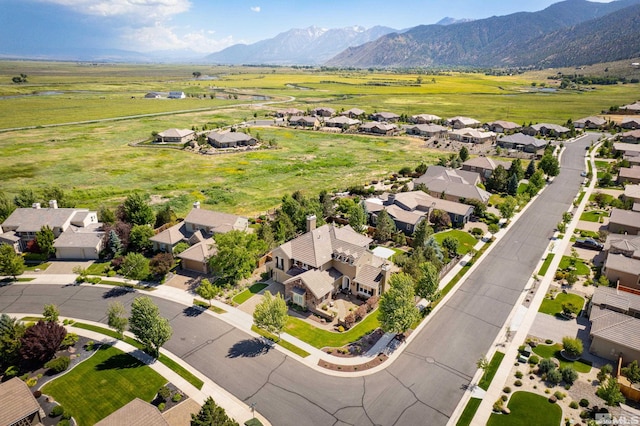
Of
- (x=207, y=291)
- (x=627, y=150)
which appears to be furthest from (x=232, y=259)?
(x=627, y=150)

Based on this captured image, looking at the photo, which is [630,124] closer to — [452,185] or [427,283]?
[452,185]

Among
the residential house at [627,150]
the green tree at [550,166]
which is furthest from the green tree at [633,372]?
the residential house at [627,150]

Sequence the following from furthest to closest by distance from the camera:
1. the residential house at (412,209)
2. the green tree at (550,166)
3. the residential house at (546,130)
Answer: the residential house at (546,130) → the green tree at (550,166) → the residential house at (412,209)

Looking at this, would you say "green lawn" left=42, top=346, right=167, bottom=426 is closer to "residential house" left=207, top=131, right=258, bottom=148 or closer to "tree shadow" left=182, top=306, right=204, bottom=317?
"tree shadow" left=182, top=306, right=204, bottom=317

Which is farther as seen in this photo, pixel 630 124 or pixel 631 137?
pixel 630 124

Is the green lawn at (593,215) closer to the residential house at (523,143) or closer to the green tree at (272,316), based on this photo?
the residential house at (523,143)

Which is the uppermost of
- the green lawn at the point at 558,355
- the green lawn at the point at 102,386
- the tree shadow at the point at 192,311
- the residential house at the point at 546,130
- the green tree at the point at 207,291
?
the residential house at the point at 546,130

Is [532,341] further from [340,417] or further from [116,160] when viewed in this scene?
[116,160]

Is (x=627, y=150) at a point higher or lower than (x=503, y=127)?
lower

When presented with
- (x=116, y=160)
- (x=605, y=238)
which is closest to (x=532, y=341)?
(x=605, y=238)
